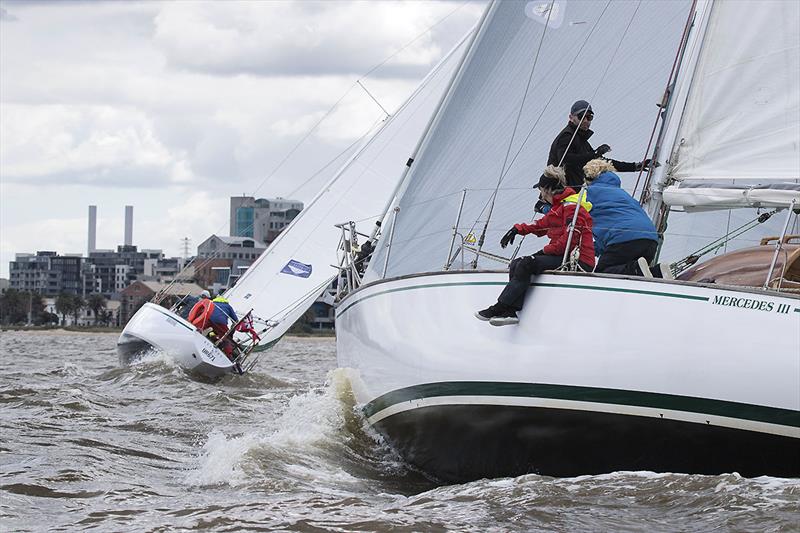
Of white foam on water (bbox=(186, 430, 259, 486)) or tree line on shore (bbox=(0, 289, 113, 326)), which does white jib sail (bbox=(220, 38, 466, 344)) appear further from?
tree line on shore (bbox=(0, 289, 113, 326))

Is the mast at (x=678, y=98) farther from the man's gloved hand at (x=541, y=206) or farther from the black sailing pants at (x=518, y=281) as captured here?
the black sailing pants at (x=518, y=281)

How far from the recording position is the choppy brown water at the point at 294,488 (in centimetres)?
573

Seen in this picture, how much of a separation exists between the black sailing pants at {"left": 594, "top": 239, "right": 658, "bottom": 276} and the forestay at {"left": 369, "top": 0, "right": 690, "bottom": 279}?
1.66 meters

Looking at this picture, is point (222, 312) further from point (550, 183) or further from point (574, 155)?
point (550, 183)

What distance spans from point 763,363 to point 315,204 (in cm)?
1359

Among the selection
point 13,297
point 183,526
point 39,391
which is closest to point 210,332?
point 39,391

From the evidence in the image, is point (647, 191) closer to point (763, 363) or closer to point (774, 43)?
point (774, 43)

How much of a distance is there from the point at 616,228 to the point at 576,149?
3.15 feet

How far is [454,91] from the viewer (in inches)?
358

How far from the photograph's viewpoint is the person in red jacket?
6672 millimetres

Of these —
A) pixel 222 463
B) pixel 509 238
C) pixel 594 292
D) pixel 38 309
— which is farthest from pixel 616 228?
pixel 38 309

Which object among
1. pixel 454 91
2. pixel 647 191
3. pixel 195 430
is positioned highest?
pixel 454 91

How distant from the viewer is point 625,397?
631cm

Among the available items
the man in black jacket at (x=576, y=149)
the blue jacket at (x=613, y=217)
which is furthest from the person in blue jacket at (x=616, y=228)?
the man in black jacket at (x=576, y=149)
